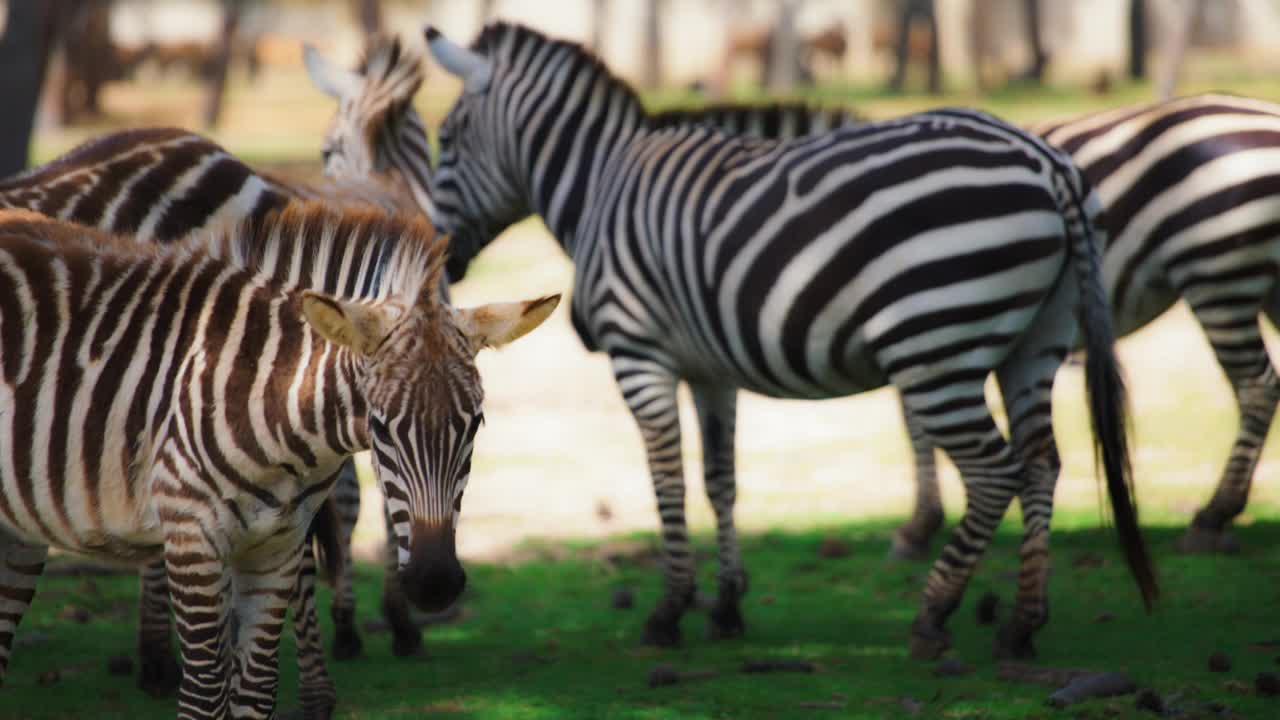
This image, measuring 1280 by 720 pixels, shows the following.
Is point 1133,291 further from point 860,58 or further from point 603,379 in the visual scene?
point 860,58

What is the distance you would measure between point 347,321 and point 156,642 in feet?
8.55

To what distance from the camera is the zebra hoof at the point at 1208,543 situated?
7.48m

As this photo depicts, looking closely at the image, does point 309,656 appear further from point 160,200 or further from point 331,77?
point 331,77

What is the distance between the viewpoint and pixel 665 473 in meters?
6.73

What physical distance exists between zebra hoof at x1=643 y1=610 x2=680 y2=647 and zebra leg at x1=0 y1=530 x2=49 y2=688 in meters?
2.80

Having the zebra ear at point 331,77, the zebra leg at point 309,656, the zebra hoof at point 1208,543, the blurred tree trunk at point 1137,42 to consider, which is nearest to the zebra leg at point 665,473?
the zebra leg at point 309,656

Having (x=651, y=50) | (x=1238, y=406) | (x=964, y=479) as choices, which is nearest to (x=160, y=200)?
(x=964, y=479)

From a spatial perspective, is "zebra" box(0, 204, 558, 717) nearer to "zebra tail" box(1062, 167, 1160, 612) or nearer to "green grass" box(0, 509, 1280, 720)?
"green grass" box(0, 509, 1280, 720)

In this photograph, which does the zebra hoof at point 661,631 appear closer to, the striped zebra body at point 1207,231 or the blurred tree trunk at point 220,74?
the striped zebra body at point 1207,231

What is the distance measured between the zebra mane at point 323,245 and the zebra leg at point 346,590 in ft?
5.88

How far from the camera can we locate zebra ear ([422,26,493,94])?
777cm

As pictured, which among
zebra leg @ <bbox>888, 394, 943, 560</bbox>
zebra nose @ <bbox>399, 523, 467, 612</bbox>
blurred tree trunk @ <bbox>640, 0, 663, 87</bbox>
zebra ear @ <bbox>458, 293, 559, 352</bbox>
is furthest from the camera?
blurred tree trunk @ <bbox>640, 0, 663, 87</bbox>

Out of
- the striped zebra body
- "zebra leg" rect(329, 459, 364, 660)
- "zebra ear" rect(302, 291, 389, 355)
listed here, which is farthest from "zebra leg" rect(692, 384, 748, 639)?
"zebra ear" rect(302, 291, 389, 355)

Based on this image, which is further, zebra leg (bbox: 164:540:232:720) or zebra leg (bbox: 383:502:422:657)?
zebra leg (bbox: 383:502:422:657)
